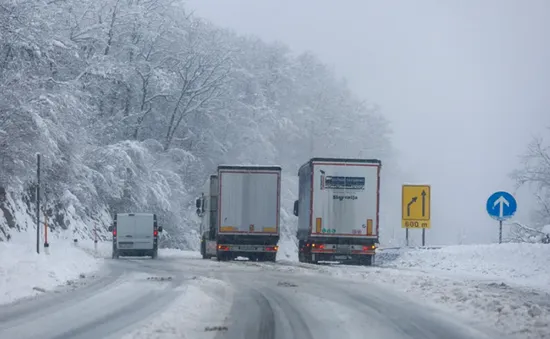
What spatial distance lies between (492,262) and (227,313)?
12.8m

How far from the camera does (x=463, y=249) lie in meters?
27.7

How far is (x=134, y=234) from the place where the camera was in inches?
1566

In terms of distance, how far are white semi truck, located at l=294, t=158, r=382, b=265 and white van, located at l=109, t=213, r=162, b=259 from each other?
487 inches

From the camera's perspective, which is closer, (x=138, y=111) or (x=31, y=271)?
(x=31, y=271)

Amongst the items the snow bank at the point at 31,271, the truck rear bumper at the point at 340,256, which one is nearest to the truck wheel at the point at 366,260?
the truck rear bumper at the point at 340,256

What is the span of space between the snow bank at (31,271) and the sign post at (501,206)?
1185cm

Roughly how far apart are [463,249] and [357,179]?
4.53 metres

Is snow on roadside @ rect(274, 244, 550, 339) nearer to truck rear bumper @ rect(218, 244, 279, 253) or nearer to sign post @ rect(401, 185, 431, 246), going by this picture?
sign post @ rect(401, 185, 431, 246)

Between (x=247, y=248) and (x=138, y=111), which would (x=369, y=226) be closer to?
(x=247, y=248)

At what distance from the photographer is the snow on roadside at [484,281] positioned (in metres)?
12.5

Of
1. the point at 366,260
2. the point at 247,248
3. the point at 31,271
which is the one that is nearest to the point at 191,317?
the point at 31,271

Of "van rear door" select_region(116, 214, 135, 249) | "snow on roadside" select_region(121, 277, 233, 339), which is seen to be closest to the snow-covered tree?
"van rear door" select_region(116, 214, 135, 249)

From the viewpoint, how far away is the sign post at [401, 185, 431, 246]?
103ft

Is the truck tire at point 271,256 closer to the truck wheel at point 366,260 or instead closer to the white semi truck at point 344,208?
the white semi truck at point 344,208
